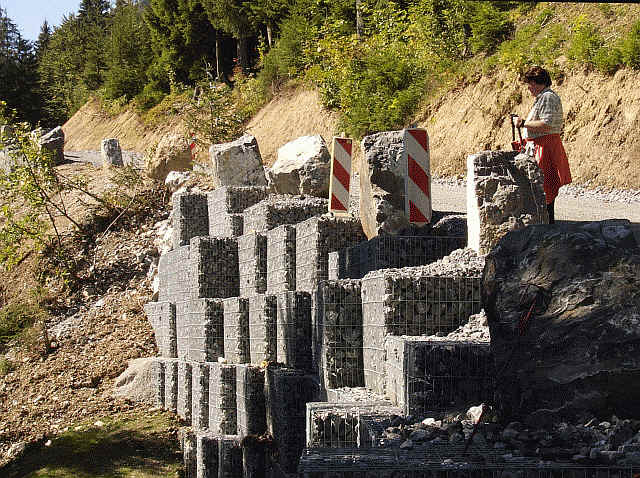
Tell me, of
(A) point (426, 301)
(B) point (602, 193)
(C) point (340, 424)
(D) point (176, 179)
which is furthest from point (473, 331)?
(D) point (176, 179)

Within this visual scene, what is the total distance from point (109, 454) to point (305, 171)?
4.14m

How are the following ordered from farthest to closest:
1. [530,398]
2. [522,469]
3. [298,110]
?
1. [298,110]
2. [530,398]
3. [522,469]

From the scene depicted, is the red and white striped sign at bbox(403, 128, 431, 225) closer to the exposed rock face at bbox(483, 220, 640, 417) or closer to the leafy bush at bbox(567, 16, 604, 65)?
the exposed rock face at bbox(483, 220, 640, 417)

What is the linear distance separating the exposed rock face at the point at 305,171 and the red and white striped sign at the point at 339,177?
56.2 inches

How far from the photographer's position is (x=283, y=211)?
403 inches

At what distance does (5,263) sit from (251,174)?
24.4 ft

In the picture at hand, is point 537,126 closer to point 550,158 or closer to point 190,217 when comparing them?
point 550,158

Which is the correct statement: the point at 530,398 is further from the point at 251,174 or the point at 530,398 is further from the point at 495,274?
the point at 251,174

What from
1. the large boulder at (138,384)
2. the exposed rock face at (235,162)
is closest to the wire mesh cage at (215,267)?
the exposed rock face at (235,162)

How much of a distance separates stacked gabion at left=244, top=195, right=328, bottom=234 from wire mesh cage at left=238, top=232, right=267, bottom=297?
19 cm

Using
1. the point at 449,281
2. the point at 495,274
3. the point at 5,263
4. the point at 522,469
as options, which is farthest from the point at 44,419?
the point at 522,469

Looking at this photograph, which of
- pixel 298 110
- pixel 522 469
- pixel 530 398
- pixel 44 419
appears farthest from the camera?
pixel 298 110

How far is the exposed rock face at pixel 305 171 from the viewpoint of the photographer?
11219 millimetres

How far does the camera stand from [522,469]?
13.1ft
